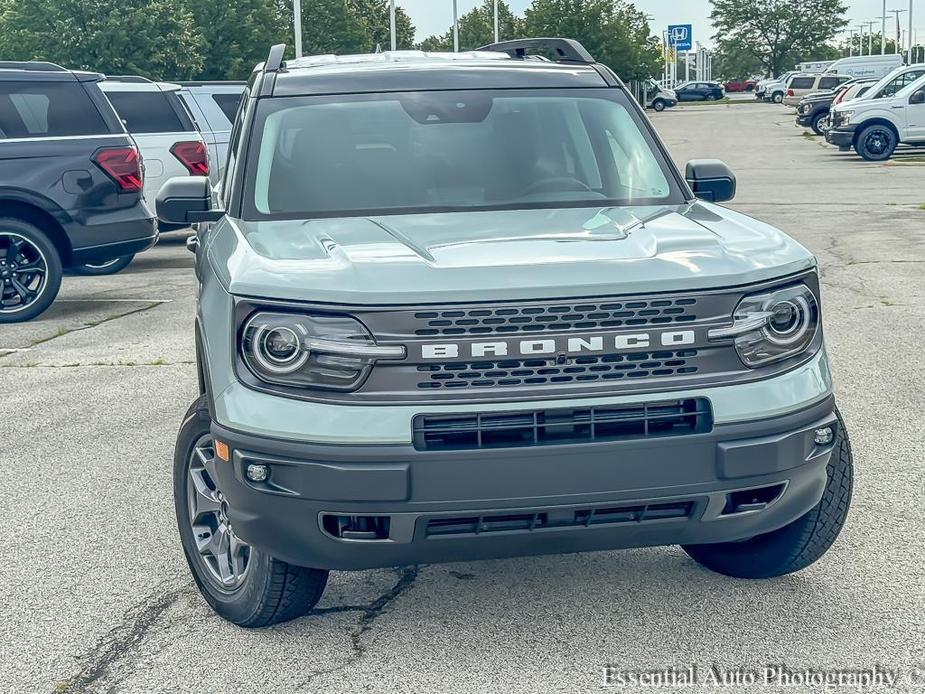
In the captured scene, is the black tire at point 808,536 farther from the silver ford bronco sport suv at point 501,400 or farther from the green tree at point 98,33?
the green tree at point 98,33

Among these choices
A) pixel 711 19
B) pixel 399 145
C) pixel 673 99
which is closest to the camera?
pixel 399 145

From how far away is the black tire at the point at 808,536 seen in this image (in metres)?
4.07

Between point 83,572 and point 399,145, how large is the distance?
198 centimetres

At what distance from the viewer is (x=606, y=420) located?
136 inches

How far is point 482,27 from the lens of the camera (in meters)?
92.8

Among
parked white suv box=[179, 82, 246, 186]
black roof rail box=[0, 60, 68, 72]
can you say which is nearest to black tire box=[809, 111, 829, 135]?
parked white suv box=[179, 82, 246, 186]

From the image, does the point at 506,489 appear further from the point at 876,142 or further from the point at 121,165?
the point at 876,142

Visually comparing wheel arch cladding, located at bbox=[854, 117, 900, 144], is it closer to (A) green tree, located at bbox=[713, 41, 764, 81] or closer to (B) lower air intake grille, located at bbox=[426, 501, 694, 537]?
(B) lower air intake grille, located at bbox=[426, 501, 694, 537]

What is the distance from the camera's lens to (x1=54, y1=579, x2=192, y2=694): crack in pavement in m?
3.68

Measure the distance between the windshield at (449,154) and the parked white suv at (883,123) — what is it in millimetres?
24869

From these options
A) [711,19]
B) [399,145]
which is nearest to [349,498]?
[399,145]

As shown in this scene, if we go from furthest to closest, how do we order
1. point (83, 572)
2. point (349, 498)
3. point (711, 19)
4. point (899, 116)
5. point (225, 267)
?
point (711, 19)
point (899, 116)
point (83, 572)
point (225, 267)
point (349, 498)

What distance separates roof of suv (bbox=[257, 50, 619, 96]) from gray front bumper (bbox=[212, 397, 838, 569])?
2.02m

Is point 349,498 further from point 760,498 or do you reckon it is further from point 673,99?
point 673,99
